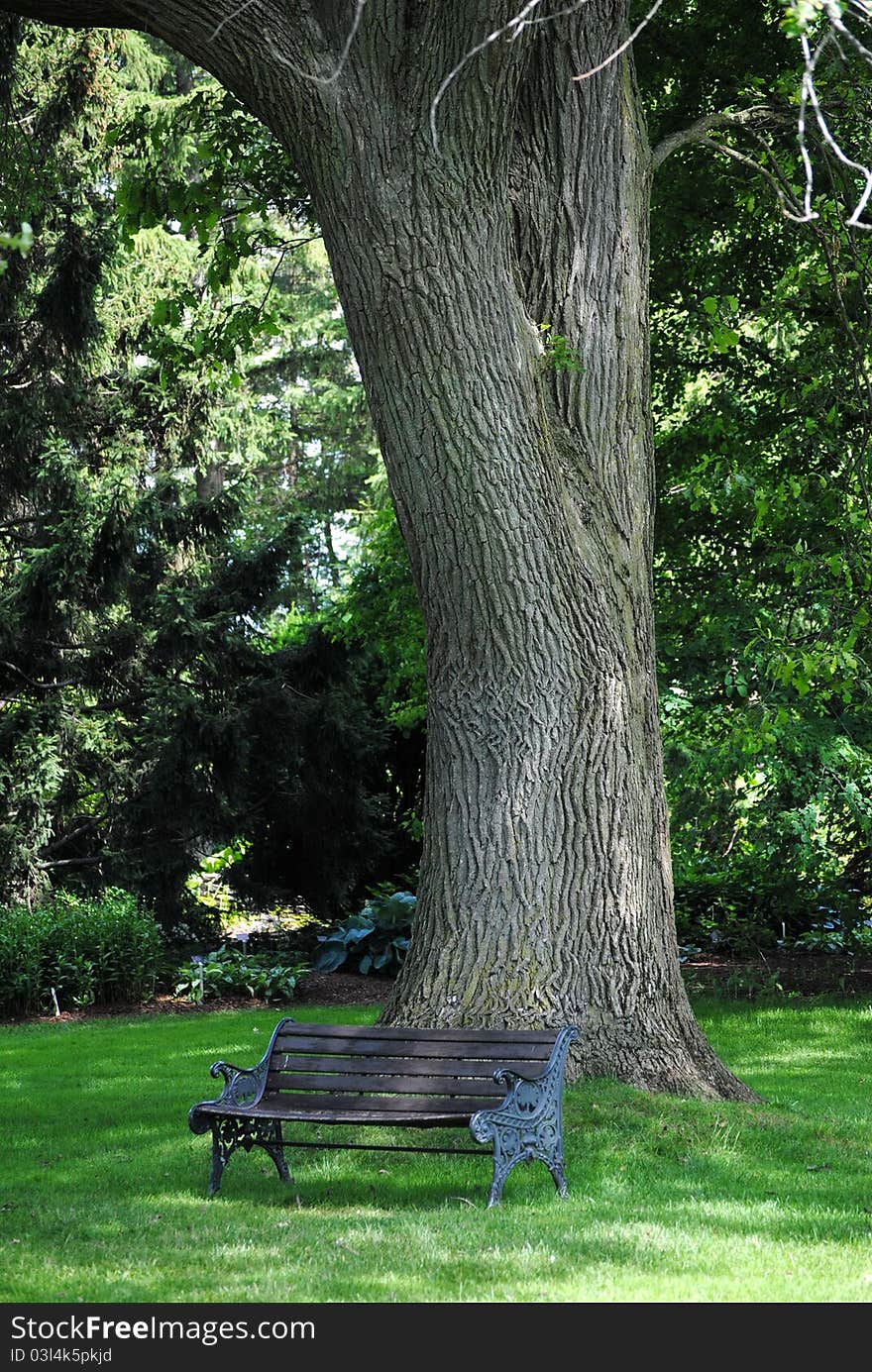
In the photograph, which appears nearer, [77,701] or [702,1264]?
[702,1264]

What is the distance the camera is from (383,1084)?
598cm

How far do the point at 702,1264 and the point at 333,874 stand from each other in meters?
11.0

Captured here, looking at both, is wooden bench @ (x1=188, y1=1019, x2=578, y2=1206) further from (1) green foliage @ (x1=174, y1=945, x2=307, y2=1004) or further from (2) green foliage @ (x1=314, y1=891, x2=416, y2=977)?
(2) green foliage @ (x1=314, y1=891, x2=416, y2=977)

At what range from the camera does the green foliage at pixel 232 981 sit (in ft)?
43.2

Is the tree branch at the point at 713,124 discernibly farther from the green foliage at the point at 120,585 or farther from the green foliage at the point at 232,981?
the green foliage at the point at 232,981

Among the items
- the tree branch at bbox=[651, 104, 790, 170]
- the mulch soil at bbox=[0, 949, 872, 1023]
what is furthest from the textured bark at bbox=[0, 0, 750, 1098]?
the mulch soil at bbox=[0, 949, 872, 1023]

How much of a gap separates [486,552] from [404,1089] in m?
2.67

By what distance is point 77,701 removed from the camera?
48.0 feet

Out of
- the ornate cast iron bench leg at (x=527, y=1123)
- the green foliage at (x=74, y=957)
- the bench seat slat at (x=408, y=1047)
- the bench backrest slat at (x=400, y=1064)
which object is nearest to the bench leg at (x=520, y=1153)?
the ornate cast iron bench leg at (x=527, y=1123)

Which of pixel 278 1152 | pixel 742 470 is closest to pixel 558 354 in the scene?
pixel 278 1152

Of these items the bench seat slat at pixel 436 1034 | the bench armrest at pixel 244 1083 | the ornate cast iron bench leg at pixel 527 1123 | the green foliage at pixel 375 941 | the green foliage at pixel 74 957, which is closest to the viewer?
the ornate cast iron bench leg at pixel 527 1123
